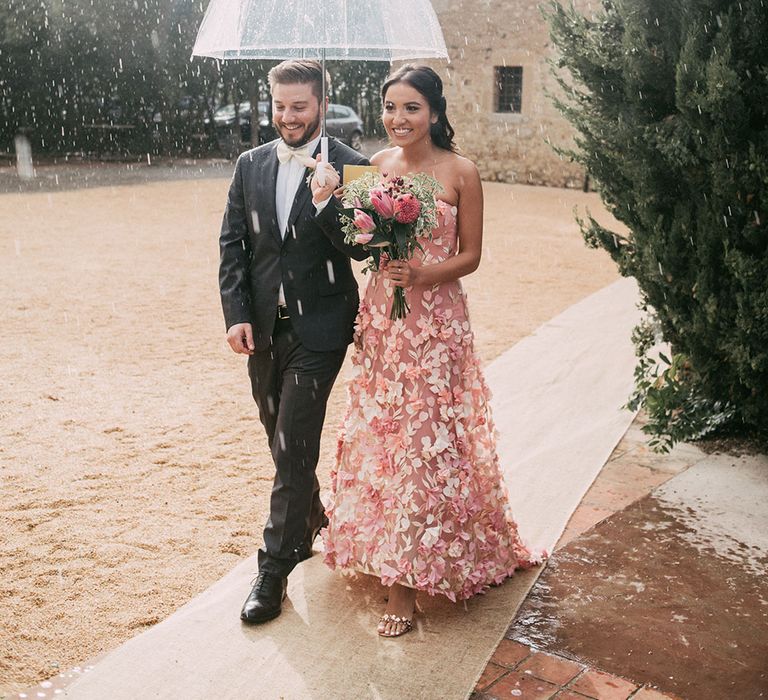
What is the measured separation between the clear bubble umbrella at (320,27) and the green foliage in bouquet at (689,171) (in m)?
1.72

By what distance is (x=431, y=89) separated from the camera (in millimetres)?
3371

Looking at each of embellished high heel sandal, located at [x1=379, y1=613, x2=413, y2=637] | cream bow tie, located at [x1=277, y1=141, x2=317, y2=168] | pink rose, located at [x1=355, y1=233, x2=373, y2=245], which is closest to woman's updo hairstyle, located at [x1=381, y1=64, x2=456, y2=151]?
cream bow tie, located at [x1=277, y1=141, x2=317, y2=168]

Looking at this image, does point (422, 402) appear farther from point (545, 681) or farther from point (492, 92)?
point (492, 92)

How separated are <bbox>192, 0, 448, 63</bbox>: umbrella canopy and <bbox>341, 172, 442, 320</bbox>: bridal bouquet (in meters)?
0.48

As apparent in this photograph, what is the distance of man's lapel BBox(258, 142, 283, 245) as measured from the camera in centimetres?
354

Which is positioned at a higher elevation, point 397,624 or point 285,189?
point 285,189

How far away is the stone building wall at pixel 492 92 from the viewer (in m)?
22.0

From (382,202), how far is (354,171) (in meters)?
0.24

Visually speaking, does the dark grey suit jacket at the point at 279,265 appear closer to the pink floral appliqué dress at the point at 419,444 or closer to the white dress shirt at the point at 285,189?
the white dress shirt at the point at 285,189

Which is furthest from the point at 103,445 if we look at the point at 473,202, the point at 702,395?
the point at 702,395

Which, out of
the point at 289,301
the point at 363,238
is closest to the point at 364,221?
the point at 363,238

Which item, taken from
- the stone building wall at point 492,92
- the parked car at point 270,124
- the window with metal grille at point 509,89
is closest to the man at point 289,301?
the stone building wall at point 492,92

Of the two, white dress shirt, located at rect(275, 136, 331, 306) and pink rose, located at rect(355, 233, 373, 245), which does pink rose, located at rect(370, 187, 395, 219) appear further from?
white dress shirt, located at rect(275, 136, 331, 306)

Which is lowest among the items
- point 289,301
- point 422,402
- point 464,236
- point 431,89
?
point 422,402
